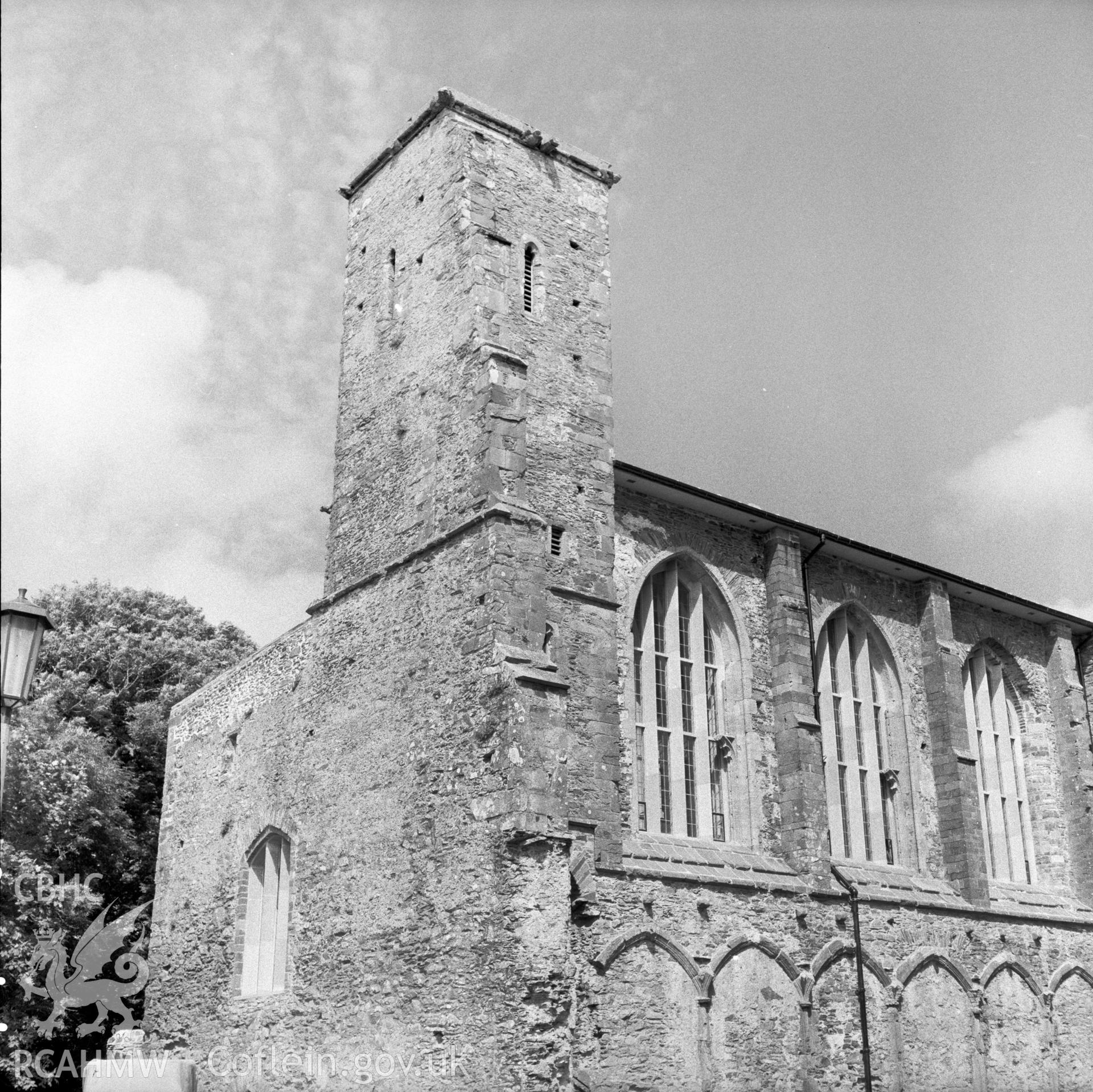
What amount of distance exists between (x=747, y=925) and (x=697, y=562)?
5822 millimetres

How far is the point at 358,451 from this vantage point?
1991cm

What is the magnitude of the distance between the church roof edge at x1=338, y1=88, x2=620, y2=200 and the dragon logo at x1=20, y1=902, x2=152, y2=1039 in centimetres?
1420

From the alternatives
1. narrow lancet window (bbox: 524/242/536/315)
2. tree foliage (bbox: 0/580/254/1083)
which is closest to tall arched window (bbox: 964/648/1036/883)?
narrow lancet window (bbox: 524/242/536/315)

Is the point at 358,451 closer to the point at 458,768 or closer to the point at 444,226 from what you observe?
the point at 444,226

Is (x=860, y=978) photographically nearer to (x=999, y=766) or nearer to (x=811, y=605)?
(x=811, y=605)

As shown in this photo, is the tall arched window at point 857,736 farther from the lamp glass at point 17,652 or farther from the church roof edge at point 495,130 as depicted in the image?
the lamp glass at point 17,652

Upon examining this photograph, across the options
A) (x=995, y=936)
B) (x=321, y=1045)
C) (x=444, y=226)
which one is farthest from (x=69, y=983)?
(x=995, y=936)

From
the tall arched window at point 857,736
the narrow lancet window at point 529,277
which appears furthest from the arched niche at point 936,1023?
the narrow lancet window at point 529,277

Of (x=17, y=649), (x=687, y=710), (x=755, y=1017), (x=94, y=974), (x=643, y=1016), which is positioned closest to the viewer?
(x=17, y=649)

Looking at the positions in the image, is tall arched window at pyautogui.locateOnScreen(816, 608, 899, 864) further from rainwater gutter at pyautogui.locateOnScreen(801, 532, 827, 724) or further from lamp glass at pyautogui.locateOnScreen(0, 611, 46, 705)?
lamp glass at pyautogui.locateOnScreen(0, 611, 46, 705)

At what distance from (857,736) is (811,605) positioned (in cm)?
255

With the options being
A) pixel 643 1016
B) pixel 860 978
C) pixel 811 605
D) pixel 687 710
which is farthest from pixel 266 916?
pixel 811 605

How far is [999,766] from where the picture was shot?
1006 inches

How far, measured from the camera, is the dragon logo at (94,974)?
70.2 feet
